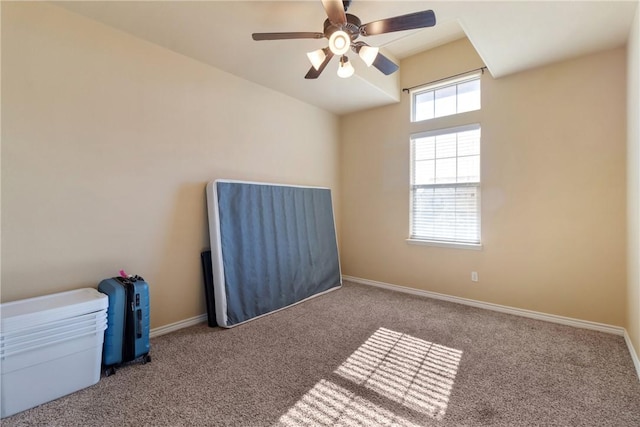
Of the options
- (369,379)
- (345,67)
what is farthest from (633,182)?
(369,379)

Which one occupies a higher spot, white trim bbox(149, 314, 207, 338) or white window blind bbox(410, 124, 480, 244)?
white window blind bbox(410, 124, 480, 244)

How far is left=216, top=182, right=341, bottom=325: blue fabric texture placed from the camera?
3.14 metres

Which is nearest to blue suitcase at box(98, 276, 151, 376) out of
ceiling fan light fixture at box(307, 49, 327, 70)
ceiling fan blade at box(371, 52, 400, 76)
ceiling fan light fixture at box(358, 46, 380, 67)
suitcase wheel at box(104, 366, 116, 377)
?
suitcase wheel at box(104, 366, 116, 377)

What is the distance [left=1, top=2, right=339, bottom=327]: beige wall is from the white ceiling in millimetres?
270

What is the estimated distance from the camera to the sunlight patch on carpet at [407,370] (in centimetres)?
193

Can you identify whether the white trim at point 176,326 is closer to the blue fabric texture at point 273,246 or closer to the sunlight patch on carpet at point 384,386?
the blue fabric texture at point 273,246

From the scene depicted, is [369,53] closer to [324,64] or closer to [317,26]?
[324,64]

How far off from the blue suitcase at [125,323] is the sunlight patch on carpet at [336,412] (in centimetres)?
133

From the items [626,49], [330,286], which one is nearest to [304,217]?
[330,286]

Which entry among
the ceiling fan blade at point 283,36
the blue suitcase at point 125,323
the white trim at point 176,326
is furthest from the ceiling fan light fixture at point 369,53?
the white trim at point 176,326

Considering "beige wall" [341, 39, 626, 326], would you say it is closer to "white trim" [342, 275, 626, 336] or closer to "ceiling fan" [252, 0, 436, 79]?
"white trim" [342, 275, 626, 336]

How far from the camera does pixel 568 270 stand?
3.06 m

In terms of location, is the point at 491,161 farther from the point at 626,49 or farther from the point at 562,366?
the point at 562,366

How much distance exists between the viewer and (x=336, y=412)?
1.81 metres
